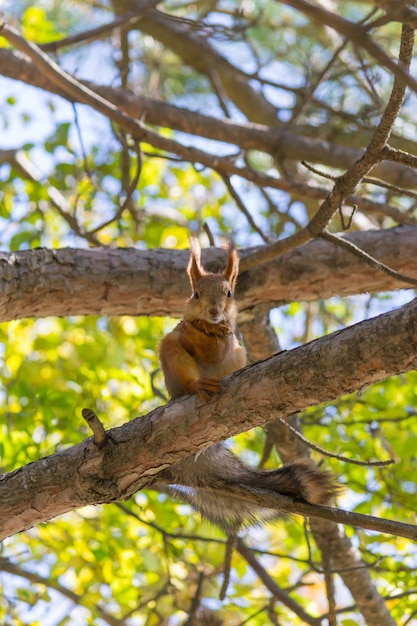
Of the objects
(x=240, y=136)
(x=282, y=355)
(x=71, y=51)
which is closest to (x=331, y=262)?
(x=240, y=136)

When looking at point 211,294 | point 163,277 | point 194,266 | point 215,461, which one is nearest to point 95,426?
point 215,461

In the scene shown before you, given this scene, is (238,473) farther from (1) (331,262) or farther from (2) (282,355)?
(1) (331,262)

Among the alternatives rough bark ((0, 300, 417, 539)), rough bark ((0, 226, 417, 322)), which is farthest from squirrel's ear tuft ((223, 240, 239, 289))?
rough bark ((0, 300, 417, 539))

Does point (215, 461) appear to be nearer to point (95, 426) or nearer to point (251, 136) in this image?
point (95, 426)

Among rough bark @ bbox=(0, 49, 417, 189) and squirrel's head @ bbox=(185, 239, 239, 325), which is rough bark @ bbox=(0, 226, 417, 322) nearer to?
squirrel's head @ bbox=(185, 239, 239, 325)

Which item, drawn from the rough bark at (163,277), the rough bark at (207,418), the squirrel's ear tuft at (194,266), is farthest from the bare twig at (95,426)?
the rough bark at (163,277)

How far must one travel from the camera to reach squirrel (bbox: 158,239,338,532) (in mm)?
2049

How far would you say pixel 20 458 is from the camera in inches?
118

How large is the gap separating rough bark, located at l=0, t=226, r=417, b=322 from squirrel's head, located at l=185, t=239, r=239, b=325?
38 cm

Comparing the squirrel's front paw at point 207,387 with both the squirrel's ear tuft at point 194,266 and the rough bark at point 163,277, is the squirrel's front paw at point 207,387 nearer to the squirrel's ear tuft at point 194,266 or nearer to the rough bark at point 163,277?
the squirrel's ear tuft at point 194,266

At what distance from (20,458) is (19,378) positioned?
0.67 metres

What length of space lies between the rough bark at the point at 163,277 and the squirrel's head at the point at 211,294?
38 centimetres

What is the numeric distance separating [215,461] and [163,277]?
93 centimetres

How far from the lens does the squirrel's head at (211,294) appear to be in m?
2.31
